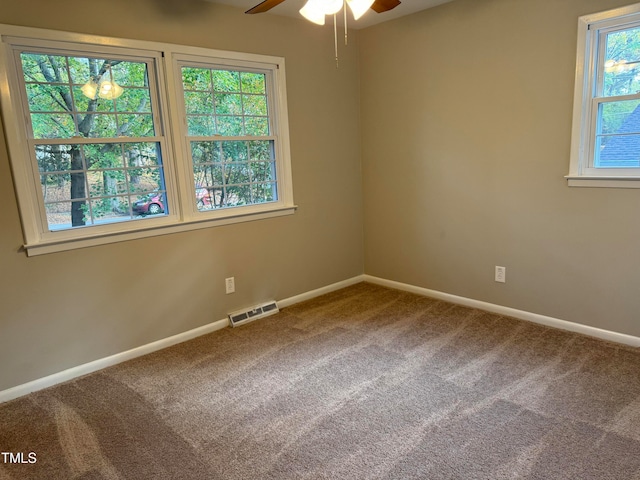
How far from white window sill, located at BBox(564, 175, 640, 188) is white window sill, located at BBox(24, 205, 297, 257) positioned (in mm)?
Result: 2109

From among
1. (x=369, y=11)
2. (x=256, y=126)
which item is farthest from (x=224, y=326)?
(x=369, y=11)

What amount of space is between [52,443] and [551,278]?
10.6 ft

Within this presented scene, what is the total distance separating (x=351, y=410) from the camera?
7.35 feet

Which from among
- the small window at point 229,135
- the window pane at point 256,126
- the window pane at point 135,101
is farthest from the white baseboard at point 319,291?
the window pane at point 135,101

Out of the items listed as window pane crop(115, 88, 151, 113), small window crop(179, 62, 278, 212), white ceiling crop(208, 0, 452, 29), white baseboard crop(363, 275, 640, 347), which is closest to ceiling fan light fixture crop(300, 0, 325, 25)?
white ceiling crop(208, 0, 452, 29)

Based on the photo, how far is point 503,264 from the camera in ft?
11.0

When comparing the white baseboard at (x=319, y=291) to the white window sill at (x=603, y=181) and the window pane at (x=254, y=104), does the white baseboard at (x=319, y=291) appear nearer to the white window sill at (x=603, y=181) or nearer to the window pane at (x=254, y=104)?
the window pane at (x=254, y=104)

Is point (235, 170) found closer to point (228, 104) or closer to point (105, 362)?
point (228, 104)

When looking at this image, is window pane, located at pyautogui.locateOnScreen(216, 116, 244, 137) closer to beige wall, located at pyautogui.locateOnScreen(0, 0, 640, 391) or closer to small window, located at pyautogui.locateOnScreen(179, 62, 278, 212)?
small window, located at pyautogui.locateOnScreen(179, 62, 278, 212)

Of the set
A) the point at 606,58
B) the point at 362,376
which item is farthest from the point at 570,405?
the point at 606,58

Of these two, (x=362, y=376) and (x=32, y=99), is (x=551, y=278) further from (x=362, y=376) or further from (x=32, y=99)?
(x=32, y=99)

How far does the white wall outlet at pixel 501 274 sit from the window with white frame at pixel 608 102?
849 mm

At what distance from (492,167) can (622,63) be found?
0.99m

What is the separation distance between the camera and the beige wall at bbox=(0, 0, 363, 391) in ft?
8.15
